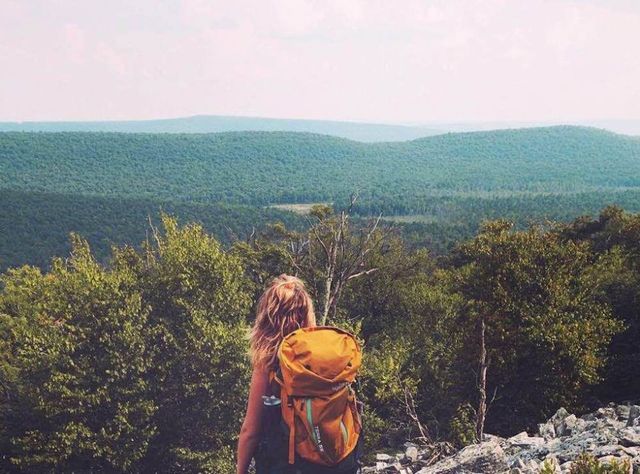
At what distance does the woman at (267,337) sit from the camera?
6012 mm

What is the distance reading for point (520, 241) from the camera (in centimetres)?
2378

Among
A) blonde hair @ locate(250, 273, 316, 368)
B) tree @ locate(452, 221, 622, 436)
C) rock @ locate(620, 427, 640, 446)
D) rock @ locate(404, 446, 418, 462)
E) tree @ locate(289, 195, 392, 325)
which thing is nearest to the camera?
blonde hair @ locate(250, 273, 316, 368)

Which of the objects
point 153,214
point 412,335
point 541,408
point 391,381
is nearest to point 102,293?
point 391,381

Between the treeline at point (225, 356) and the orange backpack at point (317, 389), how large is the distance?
14.5 metres

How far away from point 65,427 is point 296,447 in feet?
71.7

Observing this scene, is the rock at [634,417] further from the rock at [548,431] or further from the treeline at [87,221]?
the treeline at [87,221]

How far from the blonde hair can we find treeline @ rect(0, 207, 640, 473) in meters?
14.5

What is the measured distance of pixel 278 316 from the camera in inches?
245

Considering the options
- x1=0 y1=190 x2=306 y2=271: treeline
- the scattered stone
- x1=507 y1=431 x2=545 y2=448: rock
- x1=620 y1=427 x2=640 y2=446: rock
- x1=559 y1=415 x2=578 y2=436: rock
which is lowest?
x1=0 y1=190 x2=306 y2=271: treeline

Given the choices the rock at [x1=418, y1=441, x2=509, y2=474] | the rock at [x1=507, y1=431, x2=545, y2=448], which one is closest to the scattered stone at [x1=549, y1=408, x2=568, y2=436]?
the rock at [x1=507, y1=431, x2=545, y2=448]

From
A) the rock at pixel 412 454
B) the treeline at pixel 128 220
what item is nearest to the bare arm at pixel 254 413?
the rock at pixel 412 454

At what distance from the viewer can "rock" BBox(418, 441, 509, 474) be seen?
13.7 metres

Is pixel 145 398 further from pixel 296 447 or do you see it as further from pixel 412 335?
pixel 296 447

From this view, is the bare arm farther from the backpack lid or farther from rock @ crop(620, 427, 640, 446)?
rock @ crop(620, 427, 640, 446)
